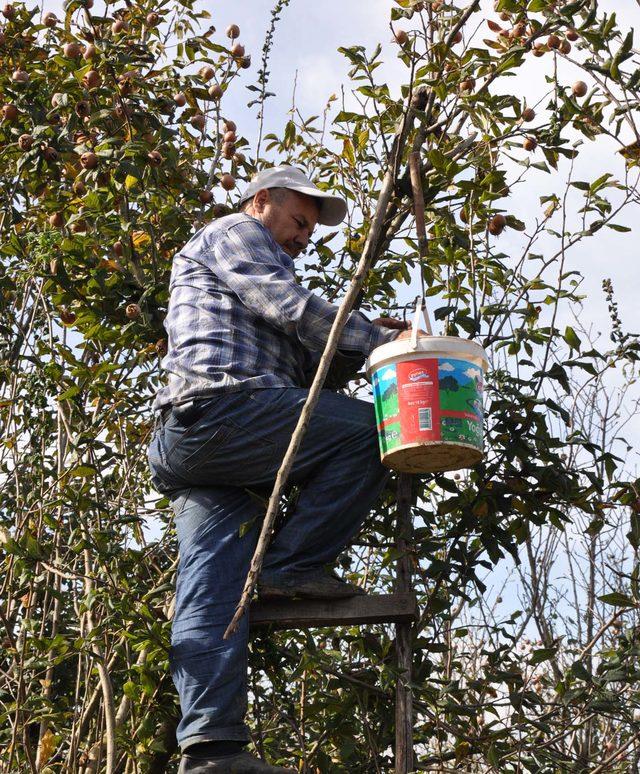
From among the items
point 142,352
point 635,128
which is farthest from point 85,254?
point 635,128

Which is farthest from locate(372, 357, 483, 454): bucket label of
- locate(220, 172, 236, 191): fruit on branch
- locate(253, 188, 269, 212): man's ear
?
locate(220, 172, 236, 191): fruit on branch

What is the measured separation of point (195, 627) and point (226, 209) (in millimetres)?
1577

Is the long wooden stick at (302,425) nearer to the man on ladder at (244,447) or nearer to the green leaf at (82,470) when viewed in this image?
the man on ladder at (244,447)

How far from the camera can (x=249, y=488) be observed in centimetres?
307

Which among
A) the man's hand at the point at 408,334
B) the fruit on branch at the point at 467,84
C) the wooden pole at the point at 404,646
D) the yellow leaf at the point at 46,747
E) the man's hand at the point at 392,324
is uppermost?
the fruit on branch at the point at 467,84

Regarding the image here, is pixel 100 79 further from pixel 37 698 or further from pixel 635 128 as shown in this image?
pixel 37 698

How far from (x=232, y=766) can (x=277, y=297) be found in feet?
3.93

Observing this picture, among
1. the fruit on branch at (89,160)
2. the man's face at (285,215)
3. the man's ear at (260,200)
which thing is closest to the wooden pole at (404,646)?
the man's face at (285,215)

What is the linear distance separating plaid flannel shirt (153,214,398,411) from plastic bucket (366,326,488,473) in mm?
197

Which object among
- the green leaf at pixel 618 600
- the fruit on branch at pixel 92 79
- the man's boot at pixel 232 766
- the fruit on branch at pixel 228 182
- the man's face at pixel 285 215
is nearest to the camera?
the man's boot at pixel 232 766

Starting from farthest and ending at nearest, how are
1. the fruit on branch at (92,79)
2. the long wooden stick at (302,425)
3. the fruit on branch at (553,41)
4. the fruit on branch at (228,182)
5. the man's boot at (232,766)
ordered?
the fruit on branch at (228,182)
the fruit on branch at (92,79)
the fruit on branch at (553,41)
the man's boot at (232,766)
the long wooden stick at (302,425)

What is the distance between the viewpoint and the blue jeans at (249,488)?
2896 mm

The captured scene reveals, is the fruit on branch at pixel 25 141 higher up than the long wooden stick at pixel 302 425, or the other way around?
the fruit on branch at pixel 25 141

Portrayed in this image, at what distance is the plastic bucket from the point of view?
2723mm
